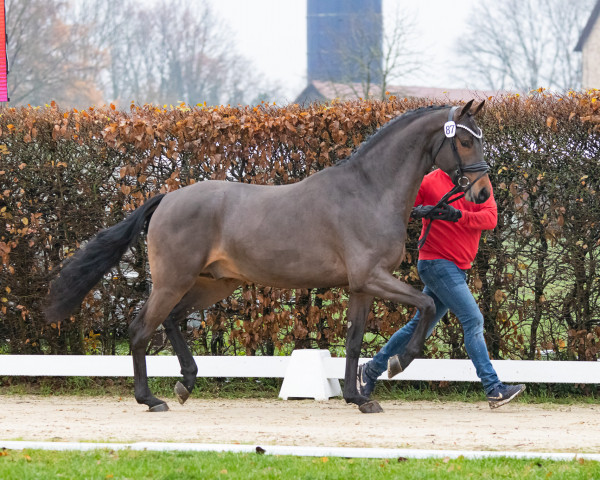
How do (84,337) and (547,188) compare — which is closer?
(547,188)

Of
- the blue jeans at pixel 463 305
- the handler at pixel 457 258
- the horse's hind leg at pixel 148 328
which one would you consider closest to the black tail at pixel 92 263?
the horse's hind leg at pixel 148 328

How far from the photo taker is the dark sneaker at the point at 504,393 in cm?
621

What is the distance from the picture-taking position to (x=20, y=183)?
7.73 meters

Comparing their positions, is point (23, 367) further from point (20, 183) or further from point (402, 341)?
point (402, 341)

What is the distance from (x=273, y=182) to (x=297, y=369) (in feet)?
5.14

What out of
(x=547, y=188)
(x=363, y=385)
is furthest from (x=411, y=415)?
(x=547, y=188)

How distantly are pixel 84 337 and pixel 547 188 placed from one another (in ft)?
13.8

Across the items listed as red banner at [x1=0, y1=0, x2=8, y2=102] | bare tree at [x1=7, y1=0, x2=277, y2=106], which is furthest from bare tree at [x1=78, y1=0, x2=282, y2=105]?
red banner at [x1=0, y1=0, x2=8, y2=102]

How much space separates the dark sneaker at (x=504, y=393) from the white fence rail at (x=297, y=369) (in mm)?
637

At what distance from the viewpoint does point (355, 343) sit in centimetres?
630

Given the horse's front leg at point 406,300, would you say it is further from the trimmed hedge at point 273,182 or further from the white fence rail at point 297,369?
the trimmed hedge at point 273,182

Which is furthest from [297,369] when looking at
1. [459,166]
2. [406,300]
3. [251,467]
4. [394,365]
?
[251,467]

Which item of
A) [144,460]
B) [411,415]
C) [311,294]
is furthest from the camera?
[311,294]

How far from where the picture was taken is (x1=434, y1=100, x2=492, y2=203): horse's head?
6.00 meters
